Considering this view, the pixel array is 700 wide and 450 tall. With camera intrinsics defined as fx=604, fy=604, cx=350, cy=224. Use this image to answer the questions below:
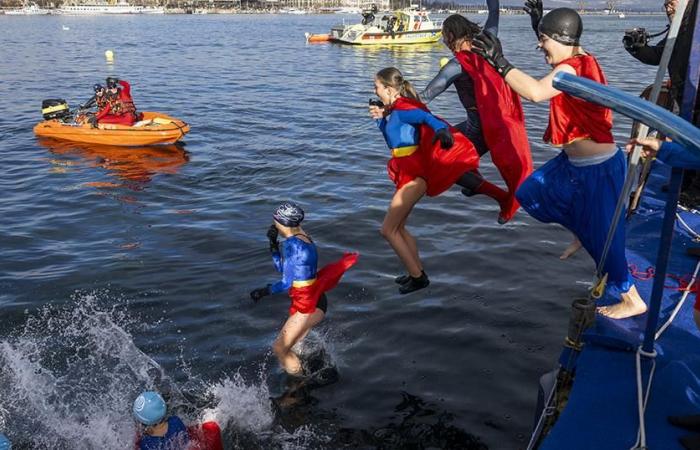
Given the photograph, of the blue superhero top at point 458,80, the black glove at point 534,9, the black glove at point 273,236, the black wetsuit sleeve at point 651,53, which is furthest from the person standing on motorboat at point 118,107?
the black glove at point 534,9

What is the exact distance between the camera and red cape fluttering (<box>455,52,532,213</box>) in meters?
6.15

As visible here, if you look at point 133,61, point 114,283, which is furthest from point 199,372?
point 133,61

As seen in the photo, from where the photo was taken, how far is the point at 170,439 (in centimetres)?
531

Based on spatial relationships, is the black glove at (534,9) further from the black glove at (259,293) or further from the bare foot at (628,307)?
the black glove at (259,293)

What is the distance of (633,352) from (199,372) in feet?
16.7

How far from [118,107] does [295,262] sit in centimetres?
1410

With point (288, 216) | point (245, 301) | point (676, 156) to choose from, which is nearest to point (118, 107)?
point (245, 301)

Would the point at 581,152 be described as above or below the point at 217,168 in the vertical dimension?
above

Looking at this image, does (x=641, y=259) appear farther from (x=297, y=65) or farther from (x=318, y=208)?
(x=297, y=65)

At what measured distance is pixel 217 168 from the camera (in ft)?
55.2

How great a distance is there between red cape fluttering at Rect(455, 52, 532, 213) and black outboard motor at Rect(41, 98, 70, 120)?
1743 centimetres

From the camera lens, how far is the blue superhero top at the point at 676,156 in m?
2.81

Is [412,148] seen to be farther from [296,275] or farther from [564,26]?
[564,26]

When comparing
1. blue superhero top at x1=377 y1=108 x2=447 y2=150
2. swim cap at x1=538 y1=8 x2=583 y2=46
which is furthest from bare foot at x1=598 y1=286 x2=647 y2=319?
blue superhero top at x1=377 y1=108 x2=447 y2=150
